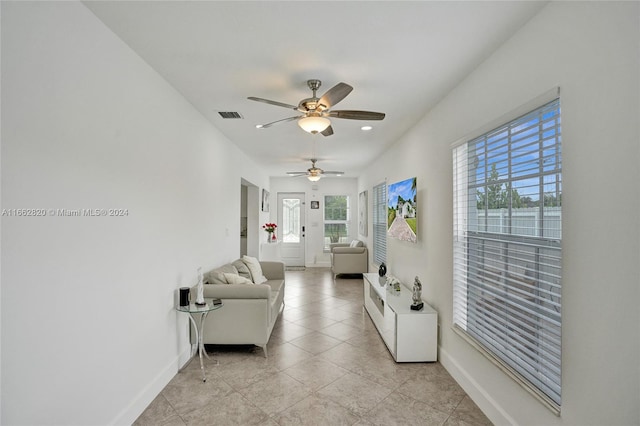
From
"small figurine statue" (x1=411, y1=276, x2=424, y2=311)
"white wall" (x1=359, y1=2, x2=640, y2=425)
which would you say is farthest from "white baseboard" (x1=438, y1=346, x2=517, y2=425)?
"small figurine statue" (x1=411, y1=276, x2=424, y2=311)

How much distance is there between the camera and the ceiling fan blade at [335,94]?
2.33 meters

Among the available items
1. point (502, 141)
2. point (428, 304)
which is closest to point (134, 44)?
point (502, 141)

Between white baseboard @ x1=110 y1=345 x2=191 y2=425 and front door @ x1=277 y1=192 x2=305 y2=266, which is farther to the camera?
front door @ x1=277 y1=192 x2=305 y2=266

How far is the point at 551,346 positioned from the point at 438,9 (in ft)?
6.43

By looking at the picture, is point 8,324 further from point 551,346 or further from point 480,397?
point 480,397

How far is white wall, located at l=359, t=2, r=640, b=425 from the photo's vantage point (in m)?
1.32

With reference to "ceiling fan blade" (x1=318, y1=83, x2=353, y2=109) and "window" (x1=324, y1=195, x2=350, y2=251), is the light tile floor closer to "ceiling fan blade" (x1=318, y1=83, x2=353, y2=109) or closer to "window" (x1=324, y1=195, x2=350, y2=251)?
"ceiling fan blade" (x1=318, y1=83, x2=353, y2=109)

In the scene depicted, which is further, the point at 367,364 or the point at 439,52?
the point at 367,364

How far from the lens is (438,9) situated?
1820 millimetres

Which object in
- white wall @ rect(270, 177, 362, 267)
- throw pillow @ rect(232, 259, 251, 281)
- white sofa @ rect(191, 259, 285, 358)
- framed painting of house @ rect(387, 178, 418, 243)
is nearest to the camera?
white sofa @ rect(191, 259, 285, 358)

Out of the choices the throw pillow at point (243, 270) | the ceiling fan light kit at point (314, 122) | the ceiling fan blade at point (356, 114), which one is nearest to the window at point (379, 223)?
the throw pillow at point (243, 270)

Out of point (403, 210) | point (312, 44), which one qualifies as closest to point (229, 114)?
point (312, 44)

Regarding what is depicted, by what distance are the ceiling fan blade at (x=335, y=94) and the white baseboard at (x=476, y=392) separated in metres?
2.44

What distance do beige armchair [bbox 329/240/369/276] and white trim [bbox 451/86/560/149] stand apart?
5.22m
